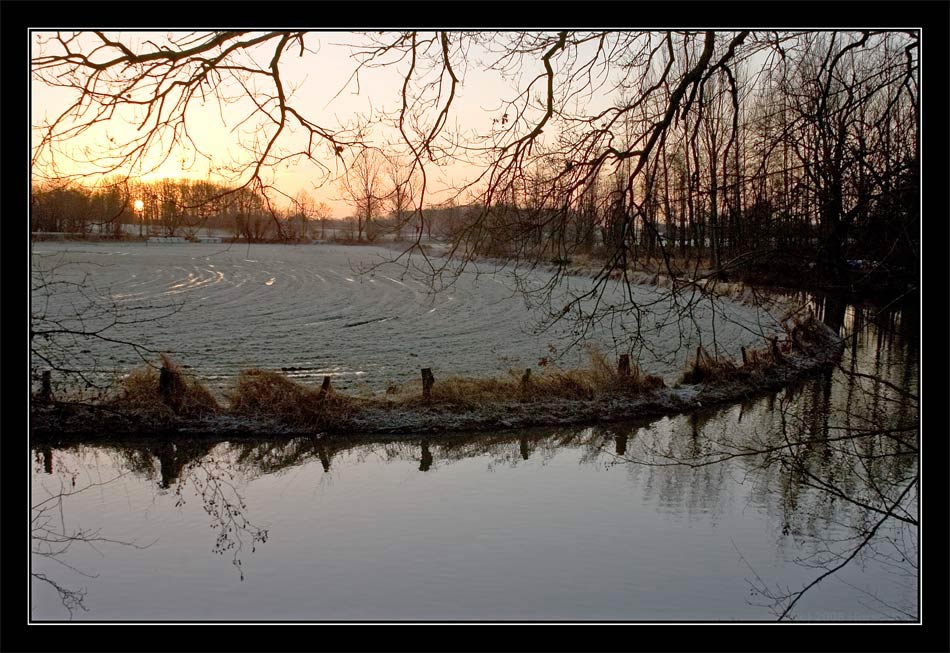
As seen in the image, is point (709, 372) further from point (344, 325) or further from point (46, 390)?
point (46, 390)

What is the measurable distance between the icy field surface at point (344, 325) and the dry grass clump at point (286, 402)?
1.87 m

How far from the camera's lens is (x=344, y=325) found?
24531 mm

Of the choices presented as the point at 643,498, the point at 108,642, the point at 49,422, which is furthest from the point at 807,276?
the point at 49,422

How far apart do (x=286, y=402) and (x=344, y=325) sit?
11.2m

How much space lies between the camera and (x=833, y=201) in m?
6.88

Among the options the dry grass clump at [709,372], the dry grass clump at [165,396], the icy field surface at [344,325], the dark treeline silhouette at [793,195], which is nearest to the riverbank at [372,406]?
the dry grass clump at [165,396]

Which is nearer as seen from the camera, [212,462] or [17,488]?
[17,488]

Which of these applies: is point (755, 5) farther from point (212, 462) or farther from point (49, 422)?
point (49, 422)

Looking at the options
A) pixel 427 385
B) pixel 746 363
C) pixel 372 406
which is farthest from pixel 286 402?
pixel 746 363

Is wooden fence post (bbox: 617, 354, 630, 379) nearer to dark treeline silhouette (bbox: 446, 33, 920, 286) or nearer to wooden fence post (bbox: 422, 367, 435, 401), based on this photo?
wooden fence post (bbox: 422, 367, 435, 401)

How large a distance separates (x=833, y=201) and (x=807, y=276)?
200cm

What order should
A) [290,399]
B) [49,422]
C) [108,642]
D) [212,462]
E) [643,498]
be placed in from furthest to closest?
1. [290,399]
2. [49,422]
3. [212,462]
4. [643,498]
5. [108,642]

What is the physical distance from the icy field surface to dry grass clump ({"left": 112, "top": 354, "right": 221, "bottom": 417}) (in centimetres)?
111

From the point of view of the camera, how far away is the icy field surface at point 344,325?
16.9 meters
